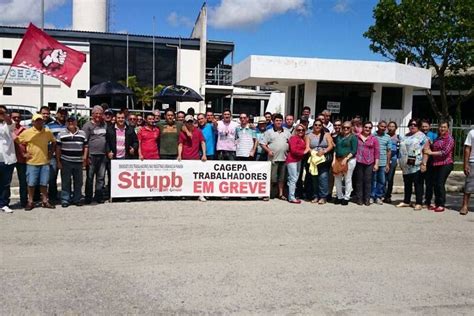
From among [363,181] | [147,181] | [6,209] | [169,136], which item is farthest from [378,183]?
[6,209]

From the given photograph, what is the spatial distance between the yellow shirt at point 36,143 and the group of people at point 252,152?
16 mm

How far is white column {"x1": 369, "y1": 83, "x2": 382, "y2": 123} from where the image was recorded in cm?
1912

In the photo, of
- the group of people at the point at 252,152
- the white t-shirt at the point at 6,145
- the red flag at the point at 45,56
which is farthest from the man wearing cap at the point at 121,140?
the red flag at the point at 45,56

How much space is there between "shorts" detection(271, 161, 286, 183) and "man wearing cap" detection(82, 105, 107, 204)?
348cm

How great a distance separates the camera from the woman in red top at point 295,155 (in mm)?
9477

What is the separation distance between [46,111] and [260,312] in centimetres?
643

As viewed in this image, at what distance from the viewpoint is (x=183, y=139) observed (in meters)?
9.36

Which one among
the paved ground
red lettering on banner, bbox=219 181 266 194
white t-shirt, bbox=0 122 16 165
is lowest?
the paved ground

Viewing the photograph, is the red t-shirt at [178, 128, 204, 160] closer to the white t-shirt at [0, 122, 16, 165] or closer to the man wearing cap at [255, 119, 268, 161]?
the man wearing cap at [255, 119, 268, 161]

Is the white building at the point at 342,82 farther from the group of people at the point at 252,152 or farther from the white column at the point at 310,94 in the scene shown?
the group of people at the point at 252,152

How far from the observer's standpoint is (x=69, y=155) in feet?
27.6

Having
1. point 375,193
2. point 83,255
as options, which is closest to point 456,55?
point 375,193

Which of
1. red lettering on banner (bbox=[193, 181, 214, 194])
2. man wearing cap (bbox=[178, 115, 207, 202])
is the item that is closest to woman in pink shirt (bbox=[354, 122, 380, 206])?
red lettering on banner (bbox=[193, 181, 214, 194])

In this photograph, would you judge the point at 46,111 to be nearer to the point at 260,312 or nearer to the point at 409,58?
the point at 260,312
